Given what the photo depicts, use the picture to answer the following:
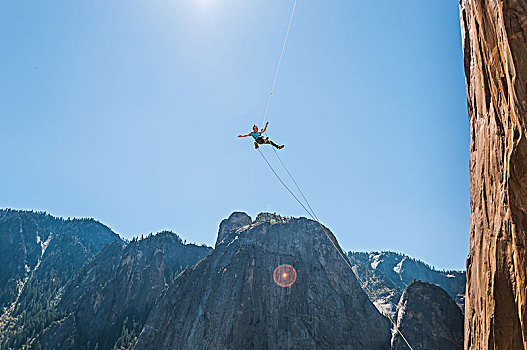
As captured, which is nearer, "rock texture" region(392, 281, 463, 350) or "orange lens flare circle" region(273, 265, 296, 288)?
"rock texture" region(392, 281, 463, 350)

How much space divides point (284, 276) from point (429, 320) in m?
35.0

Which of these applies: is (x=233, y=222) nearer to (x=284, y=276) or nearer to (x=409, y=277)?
(x=284, y=276)

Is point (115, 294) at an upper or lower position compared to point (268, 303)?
lower

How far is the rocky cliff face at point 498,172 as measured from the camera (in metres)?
7.41

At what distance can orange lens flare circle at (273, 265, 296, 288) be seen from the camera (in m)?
73.0

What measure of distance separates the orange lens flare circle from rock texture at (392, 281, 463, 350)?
2793 cm

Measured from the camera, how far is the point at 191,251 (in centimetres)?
15275

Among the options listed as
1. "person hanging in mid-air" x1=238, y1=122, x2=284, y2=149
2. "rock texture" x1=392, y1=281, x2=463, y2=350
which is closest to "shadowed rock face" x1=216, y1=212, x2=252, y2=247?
"rock texture" x1=392, y1=281, x2=463, y2=350

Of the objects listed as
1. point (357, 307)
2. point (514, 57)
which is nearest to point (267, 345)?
point (357, 307)

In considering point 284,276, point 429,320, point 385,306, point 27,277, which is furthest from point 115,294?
point 429,320

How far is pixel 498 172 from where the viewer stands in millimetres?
9203

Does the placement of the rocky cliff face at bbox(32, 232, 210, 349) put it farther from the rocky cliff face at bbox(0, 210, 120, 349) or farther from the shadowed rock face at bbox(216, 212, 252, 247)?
the shadowed rock face at bbox(216, 212, 252, 247)

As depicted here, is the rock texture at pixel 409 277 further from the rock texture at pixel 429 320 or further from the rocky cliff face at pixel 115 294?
the rocky cliff face at pixel 115 294

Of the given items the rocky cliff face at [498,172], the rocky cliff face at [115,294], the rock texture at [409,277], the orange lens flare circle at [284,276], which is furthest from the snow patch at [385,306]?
the rocky cliff face at [498,172]
